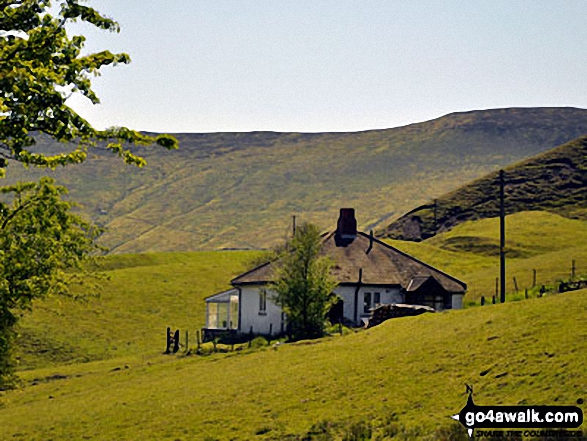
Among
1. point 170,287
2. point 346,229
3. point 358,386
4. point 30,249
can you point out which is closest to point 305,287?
point 346,229

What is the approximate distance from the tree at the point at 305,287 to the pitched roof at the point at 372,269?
37.3ft

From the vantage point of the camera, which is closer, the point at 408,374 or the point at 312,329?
the point at 408,374

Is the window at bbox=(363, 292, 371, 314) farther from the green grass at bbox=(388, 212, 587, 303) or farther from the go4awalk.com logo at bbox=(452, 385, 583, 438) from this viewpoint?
the go4awalk.com logo at bbox=(452, 385, 583, 438)

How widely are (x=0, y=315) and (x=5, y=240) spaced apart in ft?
28.4

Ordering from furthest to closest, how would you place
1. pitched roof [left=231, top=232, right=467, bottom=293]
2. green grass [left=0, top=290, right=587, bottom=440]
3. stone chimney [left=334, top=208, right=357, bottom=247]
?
stone chimney [left=334, top=208, right=357, bottom=247], pitched roof [left=231, top=232, right=467, bottom=293], green grass [left=0, top=290, right=587, bottom=440]

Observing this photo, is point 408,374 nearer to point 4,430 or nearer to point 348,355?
point 348,355

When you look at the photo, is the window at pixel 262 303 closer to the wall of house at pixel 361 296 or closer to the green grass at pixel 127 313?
the wall of house at pixel 361 296

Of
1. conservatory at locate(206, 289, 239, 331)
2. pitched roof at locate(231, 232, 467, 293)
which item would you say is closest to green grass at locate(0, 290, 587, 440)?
pitched roof at locate(231, 232, 467, 293)

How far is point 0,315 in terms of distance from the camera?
3306 cm

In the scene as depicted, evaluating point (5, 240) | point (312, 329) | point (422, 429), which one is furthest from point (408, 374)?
point (312, 329)

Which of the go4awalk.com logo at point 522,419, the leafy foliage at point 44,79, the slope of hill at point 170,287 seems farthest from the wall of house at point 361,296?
the leafy foliage at point 44,79

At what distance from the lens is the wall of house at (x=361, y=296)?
75750mm

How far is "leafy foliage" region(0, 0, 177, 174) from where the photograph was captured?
50.6 ft

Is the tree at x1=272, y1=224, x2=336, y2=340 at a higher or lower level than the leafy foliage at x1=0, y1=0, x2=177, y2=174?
lower
